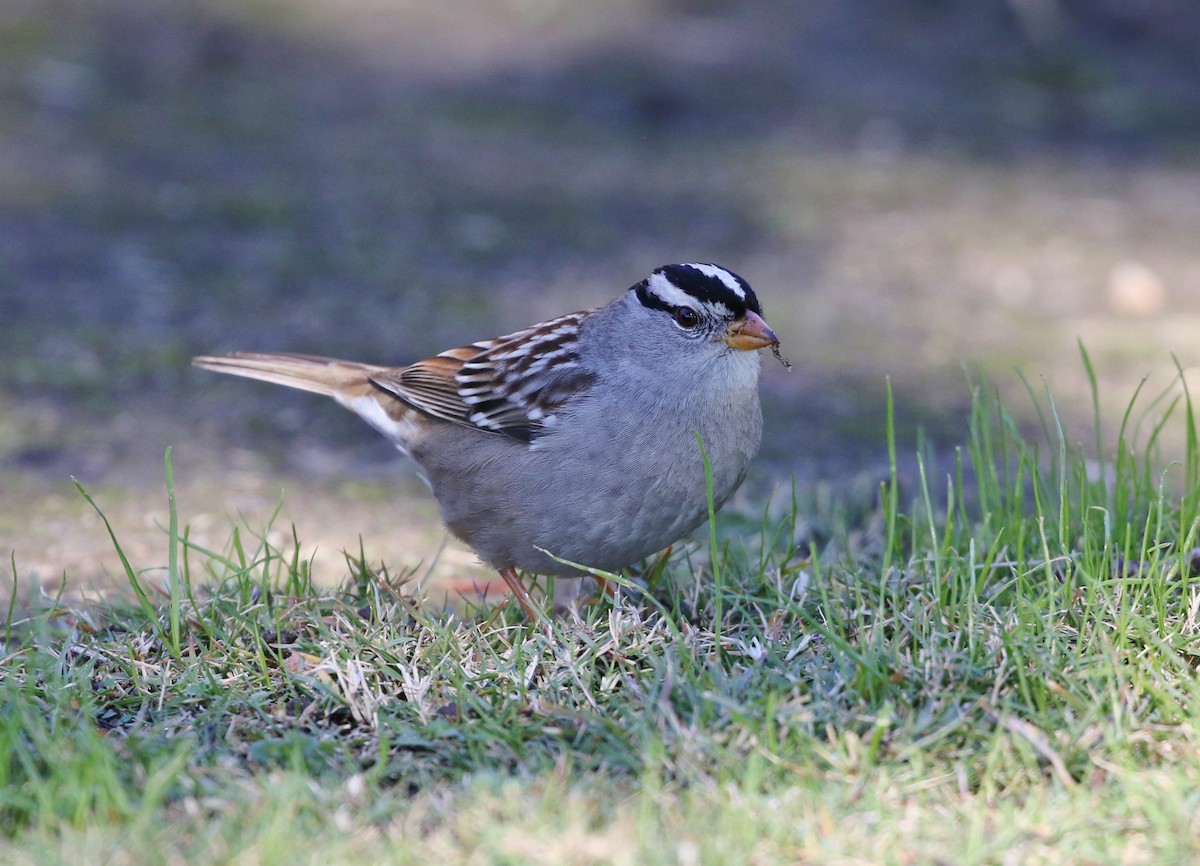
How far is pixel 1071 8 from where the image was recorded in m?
10.6

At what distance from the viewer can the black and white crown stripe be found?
408 centimetres

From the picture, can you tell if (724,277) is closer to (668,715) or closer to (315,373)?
(668,715)

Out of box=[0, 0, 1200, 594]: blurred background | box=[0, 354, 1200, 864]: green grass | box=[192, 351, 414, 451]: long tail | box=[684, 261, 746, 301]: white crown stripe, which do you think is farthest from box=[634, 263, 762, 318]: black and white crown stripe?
box=[192, 351, 414, 451]: long tail

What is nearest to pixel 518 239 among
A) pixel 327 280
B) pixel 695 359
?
pixel 327 280

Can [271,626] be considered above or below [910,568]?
below

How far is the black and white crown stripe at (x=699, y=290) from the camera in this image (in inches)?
161

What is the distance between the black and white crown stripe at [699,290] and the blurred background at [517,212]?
20.5 inches

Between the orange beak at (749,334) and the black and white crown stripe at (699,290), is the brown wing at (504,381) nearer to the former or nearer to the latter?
the black and white crown stripe at (699,290)

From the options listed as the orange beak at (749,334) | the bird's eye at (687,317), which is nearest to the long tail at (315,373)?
the bird's eye at (687,317)

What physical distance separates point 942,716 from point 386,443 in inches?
127

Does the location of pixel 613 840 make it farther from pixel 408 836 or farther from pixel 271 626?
pixel 271 626

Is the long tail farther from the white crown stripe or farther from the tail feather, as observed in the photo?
the white crown stripe

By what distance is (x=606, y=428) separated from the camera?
13.2 ft

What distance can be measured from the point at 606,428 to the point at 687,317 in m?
0.44
